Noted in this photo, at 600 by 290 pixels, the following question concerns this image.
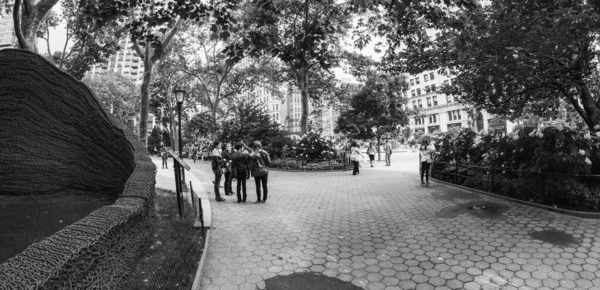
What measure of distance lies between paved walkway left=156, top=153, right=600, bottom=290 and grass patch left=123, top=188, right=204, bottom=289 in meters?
0.28

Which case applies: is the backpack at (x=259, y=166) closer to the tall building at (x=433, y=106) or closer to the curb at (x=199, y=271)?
the curb at (x=199, y=271)

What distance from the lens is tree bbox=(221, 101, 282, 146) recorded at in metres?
23.0

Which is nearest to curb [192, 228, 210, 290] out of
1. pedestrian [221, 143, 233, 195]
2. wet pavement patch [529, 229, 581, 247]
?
pedestrian [221, 143, 233, 195]

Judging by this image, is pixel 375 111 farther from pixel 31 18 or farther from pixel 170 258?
pixel 170 258

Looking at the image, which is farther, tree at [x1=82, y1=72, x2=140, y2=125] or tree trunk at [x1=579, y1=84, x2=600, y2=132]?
tree at [x1=82, y1=72, x2=140, y2=125]

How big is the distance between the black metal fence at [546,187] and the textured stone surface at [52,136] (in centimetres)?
842

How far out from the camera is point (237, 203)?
28.2 ft

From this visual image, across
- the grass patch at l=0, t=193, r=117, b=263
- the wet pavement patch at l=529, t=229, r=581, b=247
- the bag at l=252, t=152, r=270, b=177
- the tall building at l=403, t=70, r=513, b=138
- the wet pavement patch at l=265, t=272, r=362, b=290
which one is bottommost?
the wet pavement patch at l=265, t=272, r=362, b=290

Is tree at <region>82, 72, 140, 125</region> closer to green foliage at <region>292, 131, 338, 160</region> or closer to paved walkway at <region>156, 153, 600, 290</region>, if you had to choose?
green foliage at <region>292, 131, 338, 160</region>

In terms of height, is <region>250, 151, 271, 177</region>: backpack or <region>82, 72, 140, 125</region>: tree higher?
<region>82, 72, 140, 125</region>: tree

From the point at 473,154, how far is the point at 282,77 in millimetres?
22341

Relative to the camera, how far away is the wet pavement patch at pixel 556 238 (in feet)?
15.7

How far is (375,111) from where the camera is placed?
27422mm

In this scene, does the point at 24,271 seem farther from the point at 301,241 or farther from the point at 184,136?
the point at 184,136
